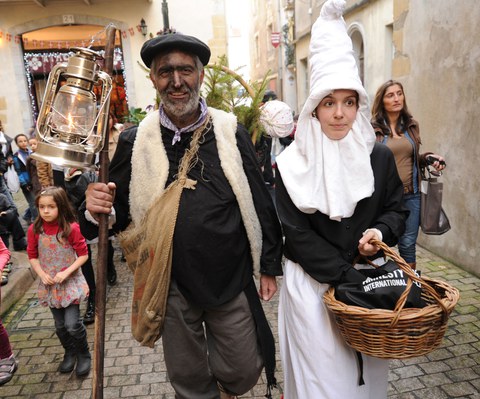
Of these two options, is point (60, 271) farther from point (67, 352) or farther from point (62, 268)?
point (67, 352)

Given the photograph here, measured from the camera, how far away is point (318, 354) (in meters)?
2.02

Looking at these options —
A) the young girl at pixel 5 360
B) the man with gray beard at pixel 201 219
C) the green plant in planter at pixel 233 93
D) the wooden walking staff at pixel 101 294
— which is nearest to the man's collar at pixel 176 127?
the man with gray beard at pixel 201 219

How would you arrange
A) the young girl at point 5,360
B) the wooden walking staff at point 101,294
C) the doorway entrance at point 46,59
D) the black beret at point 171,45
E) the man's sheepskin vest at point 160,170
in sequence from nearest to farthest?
the wooden walking staff at point 101,294 → the black beret at point 171,45 → the man's sheepskin vest at point 160,170 → the young girl at point 5,360 → the doorway entrance at point 46,59

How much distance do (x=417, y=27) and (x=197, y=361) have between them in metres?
5.19

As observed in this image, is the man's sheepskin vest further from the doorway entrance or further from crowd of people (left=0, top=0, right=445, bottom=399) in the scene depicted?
the doorway entrance

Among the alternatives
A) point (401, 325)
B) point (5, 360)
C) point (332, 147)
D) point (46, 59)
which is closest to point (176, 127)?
point (332, 147)

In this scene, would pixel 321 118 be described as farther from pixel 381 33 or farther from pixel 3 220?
pixel 381 33

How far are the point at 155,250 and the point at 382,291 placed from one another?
1.14m

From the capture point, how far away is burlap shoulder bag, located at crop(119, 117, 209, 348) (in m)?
2.15

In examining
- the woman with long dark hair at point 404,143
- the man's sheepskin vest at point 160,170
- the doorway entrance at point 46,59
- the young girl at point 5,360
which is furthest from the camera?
the doorway entrance at point 46,59

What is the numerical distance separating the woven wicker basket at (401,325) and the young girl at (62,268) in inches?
93.1

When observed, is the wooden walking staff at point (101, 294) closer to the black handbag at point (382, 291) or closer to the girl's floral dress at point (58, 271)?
the black handbag at point (382, 291)

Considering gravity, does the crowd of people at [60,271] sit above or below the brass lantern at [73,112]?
below

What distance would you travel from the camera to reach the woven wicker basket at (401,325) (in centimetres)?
161
